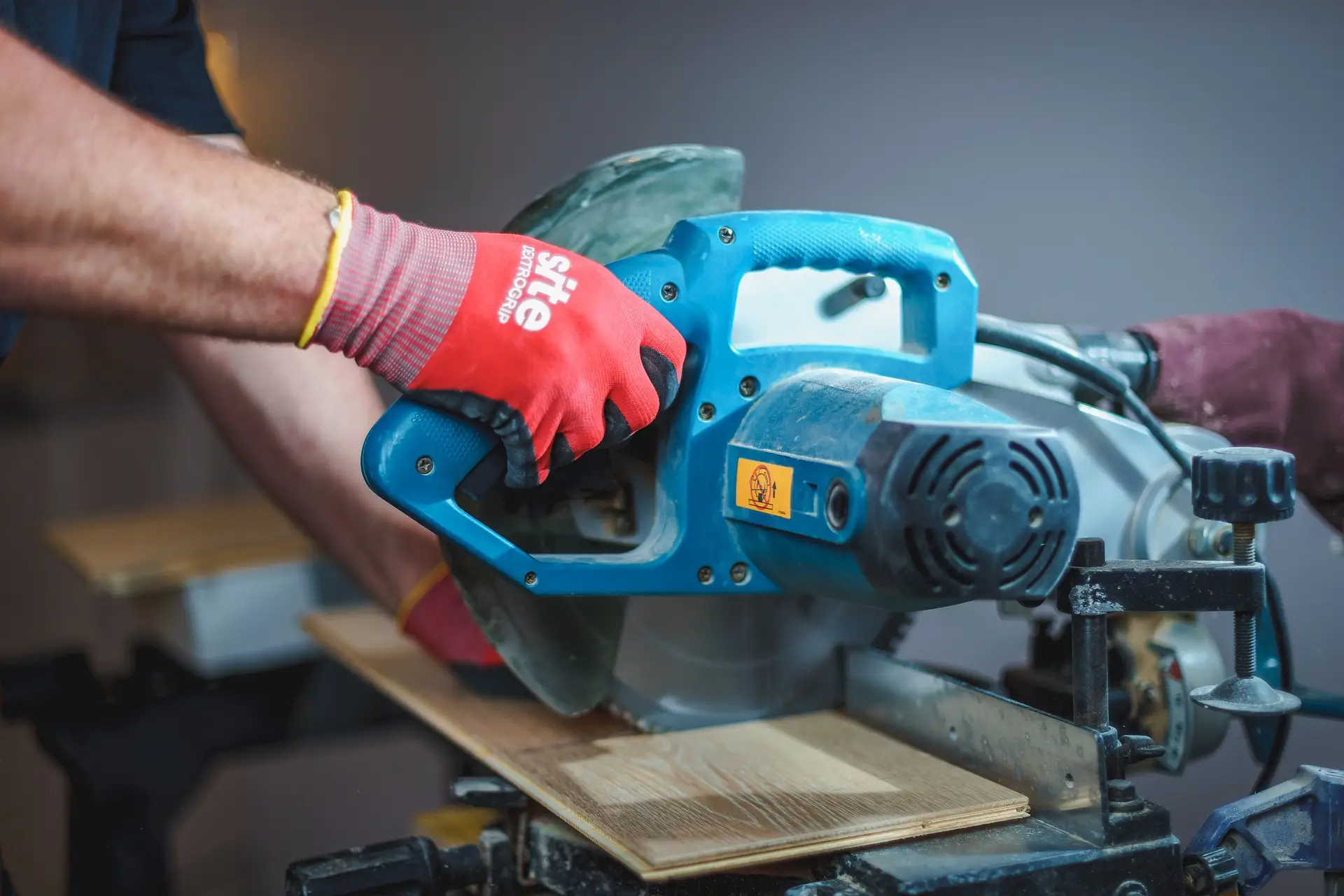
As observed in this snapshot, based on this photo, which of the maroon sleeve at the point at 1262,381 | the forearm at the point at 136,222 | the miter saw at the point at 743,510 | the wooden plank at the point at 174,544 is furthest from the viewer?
the wooden plank at the point at 174,544

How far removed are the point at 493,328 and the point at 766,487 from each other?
23 centimetres

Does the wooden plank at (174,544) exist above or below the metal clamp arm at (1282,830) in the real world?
below

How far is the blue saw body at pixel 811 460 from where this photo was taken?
753mm

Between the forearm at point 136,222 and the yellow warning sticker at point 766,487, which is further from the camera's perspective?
the yellow warning sticker at point 766,487

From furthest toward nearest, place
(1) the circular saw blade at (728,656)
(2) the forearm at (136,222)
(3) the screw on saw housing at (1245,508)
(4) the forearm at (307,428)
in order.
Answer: (4) the forearm at (307,428), (1) the circular saw blade at (728,656), (3) the screw on saw housing at (1245,508), (2) the forearm at (136,222)

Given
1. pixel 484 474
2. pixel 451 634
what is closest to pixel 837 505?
pixel 484 474

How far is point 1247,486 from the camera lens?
2.69 feet

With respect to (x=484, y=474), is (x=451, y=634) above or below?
below

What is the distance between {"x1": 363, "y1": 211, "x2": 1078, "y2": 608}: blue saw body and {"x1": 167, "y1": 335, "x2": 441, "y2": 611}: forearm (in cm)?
58

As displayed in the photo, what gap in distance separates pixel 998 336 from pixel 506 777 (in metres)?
0.57

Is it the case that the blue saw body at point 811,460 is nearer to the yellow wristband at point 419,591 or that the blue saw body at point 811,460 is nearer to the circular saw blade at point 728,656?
the circular saw blade at point 728,656

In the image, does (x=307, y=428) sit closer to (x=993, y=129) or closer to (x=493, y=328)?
(x=493, y=328)

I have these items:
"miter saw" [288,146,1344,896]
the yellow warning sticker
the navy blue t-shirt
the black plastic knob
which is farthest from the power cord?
the navy blue t-shirt

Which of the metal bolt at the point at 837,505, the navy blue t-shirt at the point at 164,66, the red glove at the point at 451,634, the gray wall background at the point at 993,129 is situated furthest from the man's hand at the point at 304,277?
the gray wall background at the point at 993,129
